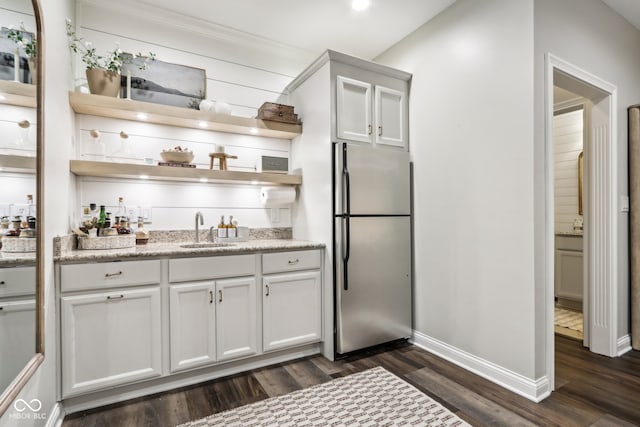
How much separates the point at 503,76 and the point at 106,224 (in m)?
2.88

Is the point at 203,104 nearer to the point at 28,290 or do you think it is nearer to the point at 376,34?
the point at 376,34

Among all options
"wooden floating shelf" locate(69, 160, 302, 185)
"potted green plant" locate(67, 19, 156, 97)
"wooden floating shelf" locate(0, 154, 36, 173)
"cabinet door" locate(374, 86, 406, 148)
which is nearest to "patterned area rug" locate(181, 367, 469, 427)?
"wooden floating shelf" locate(0, 154, 36, 173)

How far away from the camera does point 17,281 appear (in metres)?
1.21

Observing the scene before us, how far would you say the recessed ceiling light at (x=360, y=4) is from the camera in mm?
2595

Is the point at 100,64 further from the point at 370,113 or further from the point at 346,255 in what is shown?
the point at 346,255

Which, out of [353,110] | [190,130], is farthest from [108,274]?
[353,110]

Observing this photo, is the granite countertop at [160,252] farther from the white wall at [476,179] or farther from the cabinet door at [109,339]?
the white wall at [476,179]

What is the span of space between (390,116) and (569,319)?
9.76 feet

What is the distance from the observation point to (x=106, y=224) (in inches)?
90.8

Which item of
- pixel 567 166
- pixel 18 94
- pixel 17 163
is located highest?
pixel 567 166

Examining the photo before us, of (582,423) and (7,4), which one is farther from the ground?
(7,4)

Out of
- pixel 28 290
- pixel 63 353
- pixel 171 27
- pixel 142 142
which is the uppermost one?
pixel 171 27

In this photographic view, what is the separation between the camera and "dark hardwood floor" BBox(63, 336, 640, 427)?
187 cm

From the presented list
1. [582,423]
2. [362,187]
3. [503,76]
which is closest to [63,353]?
[362,187]
